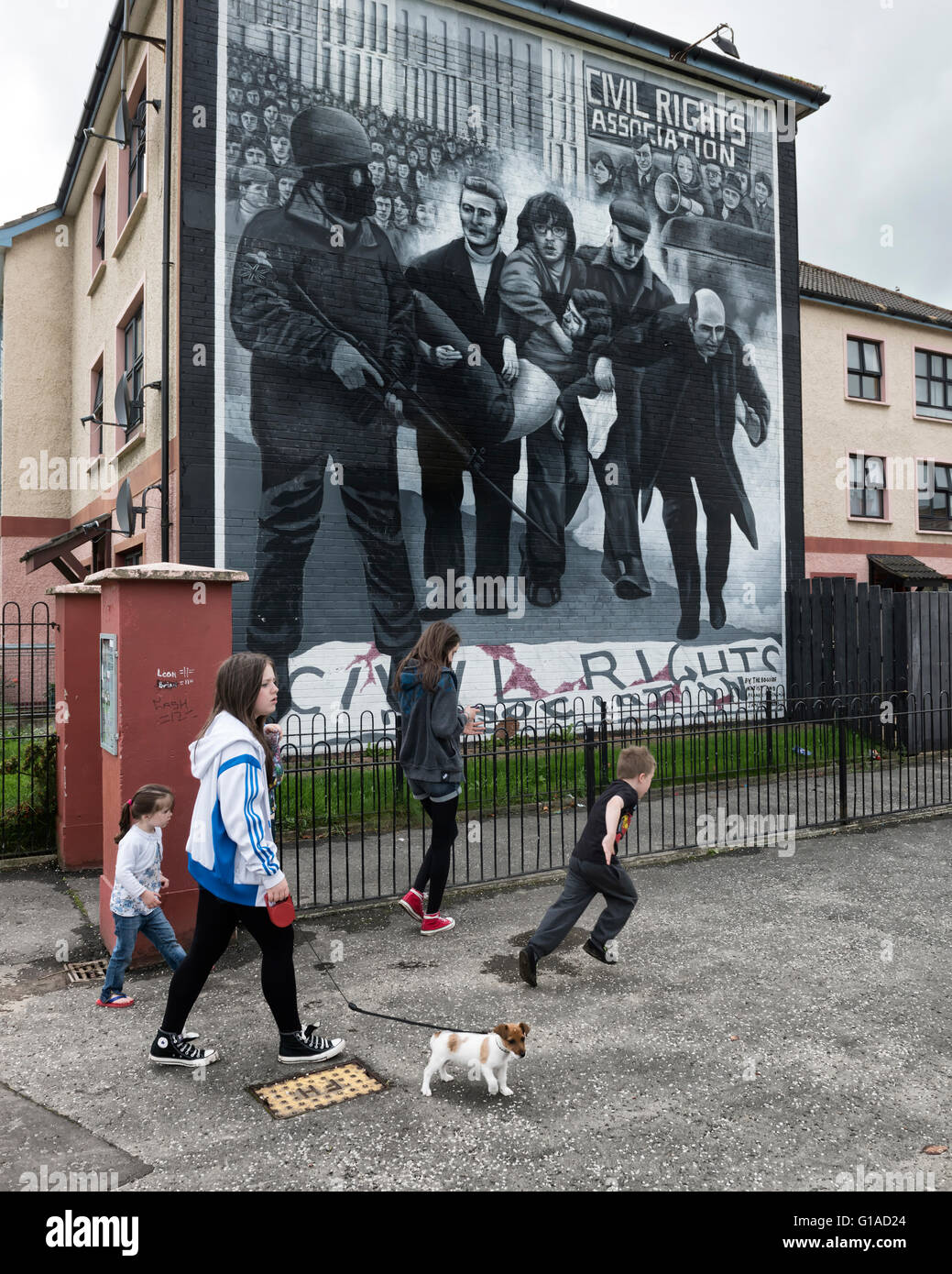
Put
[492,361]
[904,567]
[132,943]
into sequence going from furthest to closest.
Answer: [904,567] → [492,361] → [132,943]

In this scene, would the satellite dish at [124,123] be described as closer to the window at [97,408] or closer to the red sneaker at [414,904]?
the window at [97,408]

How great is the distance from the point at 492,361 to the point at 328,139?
372 centimetres

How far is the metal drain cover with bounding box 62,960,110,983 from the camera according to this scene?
16.8ft

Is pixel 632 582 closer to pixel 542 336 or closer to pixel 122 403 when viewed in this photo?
pixel 542 336

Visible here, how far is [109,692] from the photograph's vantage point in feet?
18.1

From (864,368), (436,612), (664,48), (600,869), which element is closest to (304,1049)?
(600,869)

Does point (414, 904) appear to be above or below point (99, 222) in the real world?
below

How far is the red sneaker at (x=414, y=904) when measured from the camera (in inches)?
235

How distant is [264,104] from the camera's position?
1175 centimetres

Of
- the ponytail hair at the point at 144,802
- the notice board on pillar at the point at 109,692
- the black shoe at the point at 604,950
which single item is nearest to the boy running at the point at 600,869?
the black shoe at the point at 604,950

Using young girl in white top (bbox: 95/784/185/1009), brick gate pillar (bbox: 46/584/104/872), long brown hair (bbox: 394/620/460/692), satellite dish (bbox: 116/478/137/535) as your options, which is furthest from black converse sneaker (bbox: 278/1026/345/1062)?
satellite dish (bbox: 116/478/137/535)

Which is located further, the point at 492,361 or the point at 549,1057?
the point at 492,361
